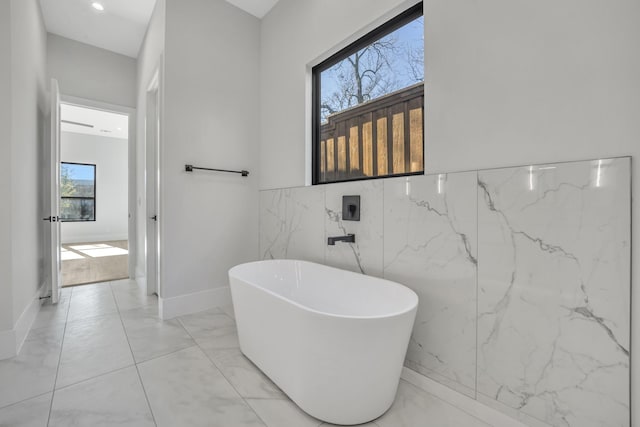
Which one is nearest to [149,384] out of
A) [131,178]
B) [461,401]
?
[461,401]

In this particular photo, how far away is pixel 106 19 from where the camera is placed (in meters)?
2.86

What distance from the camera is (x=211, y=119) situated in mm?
2547

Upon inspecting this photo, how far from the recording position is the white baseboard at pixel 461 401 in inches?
46.1

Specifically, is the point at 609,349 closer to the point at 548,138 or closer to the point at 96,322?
the point at 548,138

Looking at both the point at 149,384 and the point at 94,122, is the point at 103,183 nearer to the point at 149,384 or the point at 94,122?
the point at 94,122

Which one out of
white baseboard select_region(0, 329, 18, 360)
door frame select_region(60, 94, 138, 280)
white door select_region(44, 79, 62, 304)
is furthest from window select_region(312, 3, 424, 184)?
door frame select_region(60, 94, 138, 280)

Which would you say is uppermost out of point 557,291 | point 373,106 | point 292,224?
point 373,106

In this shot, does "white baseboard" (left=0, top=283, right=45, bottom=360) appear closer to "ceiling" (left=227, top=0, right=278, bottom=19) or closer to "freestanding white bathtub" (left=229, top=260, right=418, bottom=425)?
"freestanding white bathtub" (left=229, top=260, right=418, bottom=425)

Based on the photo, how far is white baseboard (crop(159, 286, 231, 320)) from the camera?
230cm

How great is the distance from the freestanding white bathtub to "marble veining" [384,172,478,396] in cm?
17

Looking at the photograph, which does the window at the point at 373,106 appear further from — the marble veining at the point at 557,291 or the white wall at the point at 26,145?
the white wall at the point at 26,145

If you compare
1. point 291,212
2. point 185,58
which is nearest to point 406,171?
point 291,212

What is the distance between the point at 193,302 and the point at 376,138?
203 cm

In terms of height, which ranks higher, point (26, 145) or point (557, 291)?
point (26, 145)
